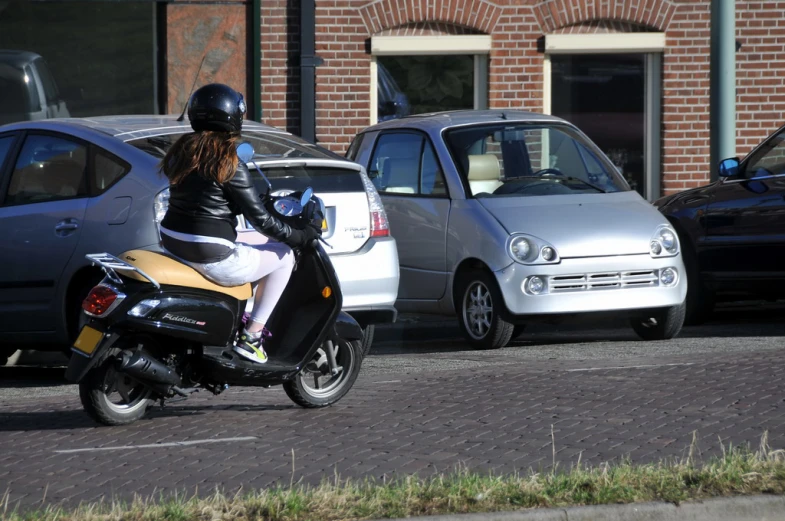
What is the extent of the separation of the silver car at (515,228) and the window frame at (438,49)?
4.65 meters

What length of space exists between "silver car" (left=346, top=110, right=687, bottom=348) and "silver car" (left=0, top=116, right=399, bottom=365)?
1472mm

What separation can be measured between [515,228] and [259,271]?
3432 millimetres

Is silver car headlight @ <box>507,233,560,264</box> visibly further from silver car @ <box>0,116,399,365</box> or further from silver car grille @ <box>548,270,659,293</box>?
silver car @ <box>0,116,399,365</box>

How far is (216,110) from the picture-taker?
22.4 feet

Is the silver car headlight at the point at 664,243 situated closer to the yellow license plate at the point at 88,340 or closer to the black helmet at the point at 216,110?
the black helmet at the point at 216,110

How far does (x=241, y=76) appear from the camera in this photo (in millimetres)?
16328

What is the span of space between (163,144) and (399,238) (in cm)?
298

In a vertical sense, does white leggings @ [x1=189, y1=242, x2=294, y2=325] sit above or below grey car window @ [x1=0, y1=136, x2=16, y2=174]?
below

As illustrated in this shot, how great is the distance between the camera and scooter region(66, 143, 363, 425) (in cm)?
670

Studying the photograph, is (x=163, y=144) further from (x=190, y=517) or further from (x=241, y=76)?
(x=241, y=76)

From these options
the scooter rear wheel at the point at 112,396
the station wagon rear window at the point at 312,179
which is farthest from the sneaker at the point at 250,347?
the station wagon rear window at the point at 312,179

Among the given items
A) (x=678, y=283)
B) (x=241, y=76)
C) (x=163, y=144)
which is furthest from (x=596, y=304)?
(x=241, y=76)

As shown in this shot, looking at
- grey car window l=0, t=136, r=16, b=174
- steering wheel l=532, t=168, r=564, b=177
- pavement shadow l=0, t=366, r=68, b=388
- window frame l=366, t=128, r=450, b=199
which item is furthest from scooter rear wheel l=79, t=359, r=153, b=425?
steering wheel l=532, t=168, r=564, b=177

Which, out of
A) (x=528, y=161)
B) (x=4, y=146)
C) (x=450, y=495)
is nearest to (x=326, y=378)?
(x=450, y=495)
